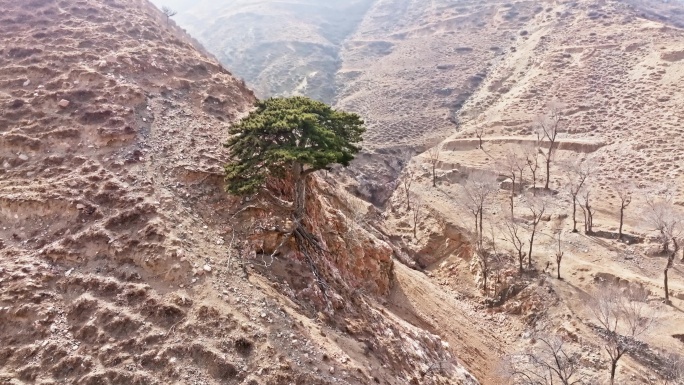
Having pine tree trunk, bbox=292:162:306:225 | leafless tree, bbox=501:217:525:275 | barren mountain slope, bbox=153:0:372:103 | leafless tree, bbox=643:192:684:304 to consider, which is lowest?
barren mountain slope, bbox=153:0:372:103

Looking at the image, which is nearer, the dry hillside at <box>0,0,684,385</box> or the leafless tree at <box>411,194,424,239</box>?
the dry hillside at <box>0,0,684,385</box>

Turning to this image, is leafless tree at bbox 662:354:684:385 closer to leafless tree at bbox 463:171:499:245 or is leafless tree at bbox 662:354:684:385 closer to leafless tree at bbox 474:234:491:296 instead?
leafless tree at bbox 474:234:491:296

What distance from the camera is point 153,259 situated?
14.1 metres

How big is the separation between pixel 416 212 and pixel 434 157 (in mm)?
12721

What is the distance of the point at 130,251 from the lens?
47.0 ft

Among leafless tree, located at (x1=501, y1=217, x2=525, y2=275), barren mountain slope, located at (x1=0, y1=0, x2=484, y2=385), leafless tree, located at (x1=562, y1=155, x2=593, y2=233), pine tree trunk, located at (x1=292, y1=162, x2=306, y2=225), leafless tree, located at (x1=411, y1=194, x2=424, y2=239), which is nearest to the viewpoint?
barren mountain slope, located at (x1=0, y1=0, x2=484, y2=385)

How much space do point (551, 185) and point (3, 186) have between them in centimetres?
4045

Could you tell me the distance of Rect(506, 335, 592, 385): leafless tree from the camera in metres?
20.6

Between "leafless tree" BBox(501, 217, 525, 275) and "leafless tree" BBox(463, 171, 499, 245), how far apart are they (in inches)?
76.7

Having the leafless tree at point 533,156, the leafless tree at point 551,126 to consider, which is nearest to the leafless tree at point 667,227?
the leafless tree at point 533,156

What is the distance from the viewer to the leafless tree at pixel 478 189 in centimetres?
3567

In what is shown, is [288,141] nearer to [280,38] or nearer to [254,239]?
[254,239]

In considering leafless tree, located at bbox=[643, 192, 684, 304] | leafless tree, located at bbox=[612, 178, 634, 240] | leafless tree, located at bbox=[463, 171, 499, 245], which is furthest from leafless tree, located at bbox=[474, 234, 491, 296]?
leafless tree, located at bbox=[612, 178, 634, 240]

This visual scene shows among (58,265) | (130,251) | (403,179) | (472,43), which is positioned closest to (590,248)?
(403,179)
